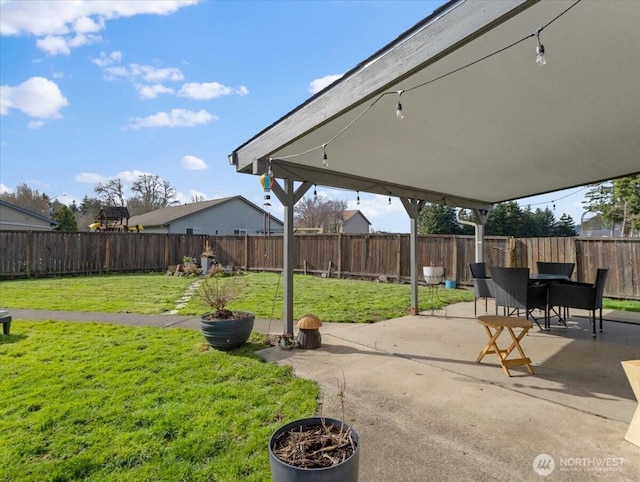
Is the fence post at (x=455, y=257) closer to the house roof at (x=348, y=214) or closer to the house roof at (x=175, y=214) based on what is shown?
the house roof at (x=175, y=214)

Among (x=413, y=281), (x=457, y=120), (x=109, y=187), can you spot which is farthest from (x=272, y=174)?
(x=109, y=187)

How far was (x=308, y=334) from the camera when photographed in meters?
4.22

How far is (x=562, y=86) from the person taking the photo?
8.29 feet

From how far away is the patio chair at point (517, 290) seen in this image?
484 centimetres

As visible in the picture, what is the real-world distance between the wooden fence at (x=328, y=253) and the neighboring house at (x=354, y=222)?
21.1m

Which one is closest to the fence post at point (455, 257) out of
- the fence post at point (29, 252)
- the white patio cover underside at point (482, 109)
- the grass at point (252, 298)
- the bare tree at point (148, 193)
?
the grass at point (252, 298)

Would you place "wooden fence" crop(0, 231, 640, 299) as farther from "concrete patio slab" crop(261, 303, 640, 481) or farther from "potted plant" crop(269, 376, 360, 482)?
"potted plant" crop(269, 376, 360, 482)

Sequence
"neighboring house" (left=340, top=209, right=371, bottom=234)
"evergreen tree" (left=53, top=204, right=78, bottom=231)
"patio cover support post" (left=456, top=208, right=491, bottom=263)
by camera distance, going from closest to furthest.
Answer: "patio cover support post" (left=456, top=208, right=491, bottom=263), "evergreen tree" (left=53, top=204, right=78, bottom=231), "neighboring house" (left=340, top=209, right=371, bottom=234)

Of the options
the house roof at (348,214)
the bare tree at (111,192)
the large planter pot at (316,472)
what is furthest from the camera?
the house roof at (348,214)

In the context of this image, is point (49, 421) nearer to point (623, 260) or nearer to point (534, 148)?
point (534, 148)

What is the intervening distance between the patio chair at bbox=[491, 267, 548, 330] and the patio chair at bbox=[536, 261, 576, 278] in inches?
58.1

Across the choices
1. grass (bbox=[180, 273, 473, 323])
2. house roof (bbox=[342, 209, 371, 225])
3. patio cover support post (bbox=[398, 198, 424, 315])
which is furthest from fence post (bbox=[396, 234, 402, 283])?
house roof (bbox=[342, 209, 371, 225])

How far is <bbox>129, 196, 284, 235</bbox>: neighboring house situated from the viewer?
2066 cm

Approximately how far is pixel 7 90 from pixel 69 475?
13.4 m
